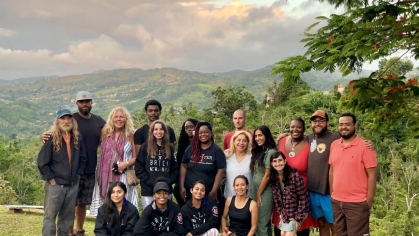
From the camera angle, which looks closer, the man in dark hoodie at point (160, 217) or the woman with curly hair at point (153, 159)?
the man in dark hoodie at point (160, 217)

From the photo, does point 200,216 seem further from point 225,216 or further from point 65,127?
point 65,127

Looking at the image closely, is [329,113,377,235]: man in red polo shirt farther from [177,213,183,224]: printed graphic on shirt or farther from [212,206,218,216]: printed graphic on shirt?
[177,213,183,224]: printed graphic on shirt

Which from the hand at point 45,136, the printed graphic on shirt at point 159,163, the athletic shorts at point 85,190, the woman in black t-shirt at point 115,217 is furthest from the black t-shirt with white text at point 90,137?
the printed graphic on shirt at point 159,163

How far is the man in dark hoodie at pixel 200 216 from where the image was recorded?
5.27m

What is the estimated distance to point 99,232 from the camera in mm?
5148

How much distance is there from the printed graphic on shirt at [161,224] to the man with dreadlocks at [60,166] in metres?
1.27

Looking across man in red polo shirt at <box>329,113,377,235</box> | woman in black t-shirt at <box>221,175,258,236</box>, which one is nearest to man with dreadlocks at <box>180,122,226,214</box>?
woman in black t-shirt at <box>221,175,258,236</box>

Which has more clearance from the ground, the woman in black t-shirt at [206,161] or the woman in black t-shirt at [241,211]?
the woman in black t-shirt at [206,161]

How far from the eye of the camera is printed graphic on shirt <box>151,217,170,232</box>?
17.0ft

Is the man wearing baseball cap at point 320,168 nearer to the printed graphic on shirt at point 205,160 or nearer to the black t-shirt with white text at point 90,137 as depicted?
the printed graphic on shirt at point 205,160

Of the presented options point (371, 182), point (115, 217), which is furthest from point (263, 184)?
point (115, 217)

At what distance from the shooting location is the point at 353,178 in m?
4.74

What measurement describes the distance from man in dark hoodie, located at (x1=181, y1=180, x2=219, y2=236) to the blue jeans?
1590mm

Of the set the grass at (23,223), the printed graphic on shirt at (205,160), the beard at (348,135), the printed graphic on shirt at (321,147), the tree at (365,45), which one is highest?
the tree at (365,45)
